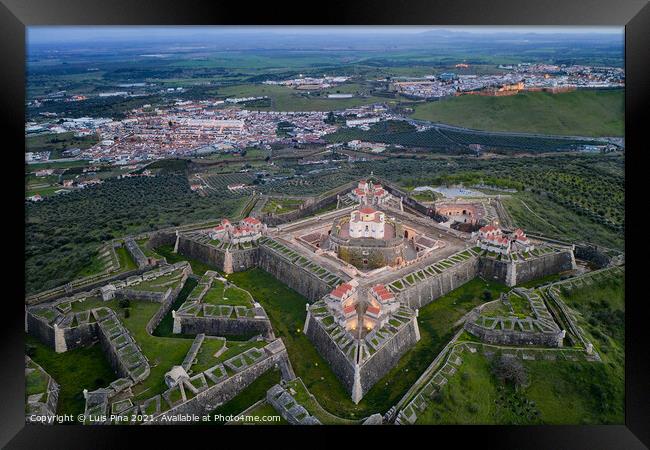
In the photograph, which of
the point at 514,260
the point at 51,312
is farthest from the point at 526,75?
the point at 51,312

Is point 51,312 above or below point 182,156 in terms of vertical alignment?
below

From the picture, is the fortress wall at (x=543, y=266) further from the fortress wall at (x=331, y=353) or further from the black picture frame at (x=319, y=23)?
the black picture frame at (x=319, y=23)

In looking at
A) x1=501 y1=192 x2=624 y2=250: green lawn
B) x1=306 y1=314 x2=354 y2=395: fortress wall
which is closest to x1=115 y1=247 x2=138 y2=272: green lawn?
x1=306 y1=314 x2=354 y2=395: fortress wall

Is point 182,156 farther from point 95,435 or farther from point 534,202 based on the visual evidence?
point 534,202

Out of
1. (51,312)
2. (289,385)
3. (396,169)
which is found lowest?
(289,385)

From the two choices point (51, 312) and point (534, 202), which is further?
point (534, 202)
